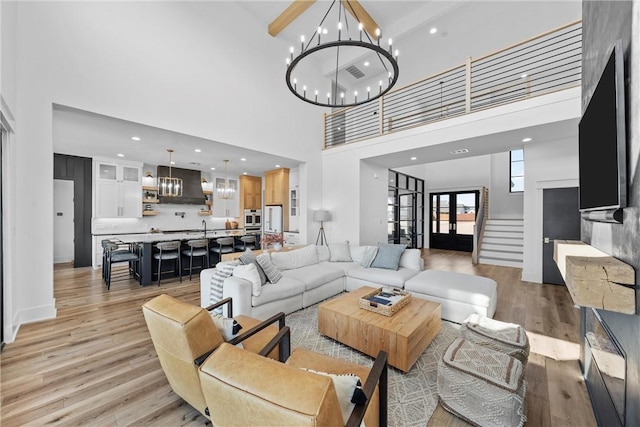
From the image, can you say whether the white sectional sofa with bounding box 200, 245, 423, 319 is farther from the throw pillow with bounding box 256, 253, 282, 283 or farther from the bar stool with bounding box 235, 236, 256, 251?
the bar stool with bounding box 235, 236, 256, 251

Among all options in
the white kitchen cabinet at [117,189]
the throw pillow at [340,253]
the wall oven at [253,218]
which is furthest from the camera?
the wall oven at [253,218]

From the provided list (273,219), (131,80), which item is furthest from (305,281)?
(273,219)

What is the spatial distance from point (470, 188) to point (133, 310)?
401 inches

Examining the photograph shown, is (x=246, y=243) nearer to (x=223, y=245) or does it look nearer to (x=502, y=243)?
(x=223, y=245)

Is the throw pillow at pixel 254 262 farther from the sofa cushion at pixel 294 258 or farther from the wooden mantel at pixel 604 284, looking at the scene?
the wooden mantel at pixel 604 284

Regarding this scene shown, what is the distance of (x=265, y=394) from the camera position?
0.82 m

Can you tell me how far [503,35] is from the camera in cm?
603

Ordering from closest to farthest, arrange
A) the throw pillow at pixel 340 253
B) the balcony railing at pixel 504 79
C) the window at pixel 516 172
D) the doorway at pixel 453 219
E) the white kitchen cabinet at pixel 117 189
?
the balcony railing at pixel 504 79, the throw pillow at pixel 340 253, the white kitchen cabinet at pixel 117 189, the window at pixel 516 172, the doorway at pixel 453 219

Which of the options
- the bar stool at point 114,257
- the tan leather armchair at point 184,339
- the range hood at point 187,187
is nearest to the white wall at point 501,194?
the tan leather armchair at point 184,339

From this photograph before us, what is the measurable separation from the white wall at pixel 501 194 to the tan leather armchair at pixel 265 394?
9.92m

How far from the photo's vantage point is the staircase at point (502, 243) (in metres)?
6.84

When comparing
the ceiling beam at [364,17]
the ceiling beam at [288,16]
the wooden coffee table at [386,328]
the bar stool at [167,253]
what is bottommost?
the wooden coffee table at [386,328]

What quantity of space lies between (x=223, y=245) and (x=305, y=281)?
319 cm

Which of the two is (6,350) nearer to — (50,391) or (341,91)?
(50,391)
